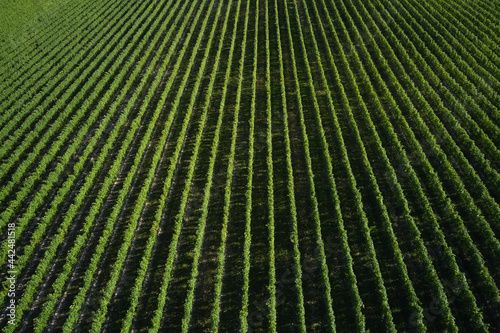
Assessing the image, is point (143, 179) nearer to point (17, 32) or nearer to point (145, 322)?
Answer: point (145, 322)

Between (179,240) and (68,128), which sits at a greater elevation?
(68,128)

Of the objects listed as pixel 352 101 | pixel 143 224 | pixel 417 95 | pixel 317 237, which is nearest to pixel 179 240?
pixel 143 224

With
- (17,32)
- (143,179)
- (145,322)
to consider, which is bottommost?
(145,322)

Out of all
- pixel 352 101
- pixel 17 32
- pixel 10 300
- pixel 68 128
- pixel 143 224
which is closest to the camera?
pixel 10 300

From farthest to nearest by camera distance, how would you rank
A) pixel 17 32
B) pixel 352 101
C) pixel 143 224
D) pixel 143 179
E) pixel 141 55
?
1. pixel 17 32
2. pixel 141 55
3. pixel 352 101
4. pixel 143 179
5. pixel 143 224

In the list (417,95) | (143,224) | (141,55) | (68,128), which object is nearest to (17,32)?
(141,55)

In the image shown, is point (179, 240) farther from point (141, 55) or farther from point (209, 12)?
point (209, 12)

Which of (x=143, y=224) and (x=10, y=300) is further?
(x=143, y=224)
